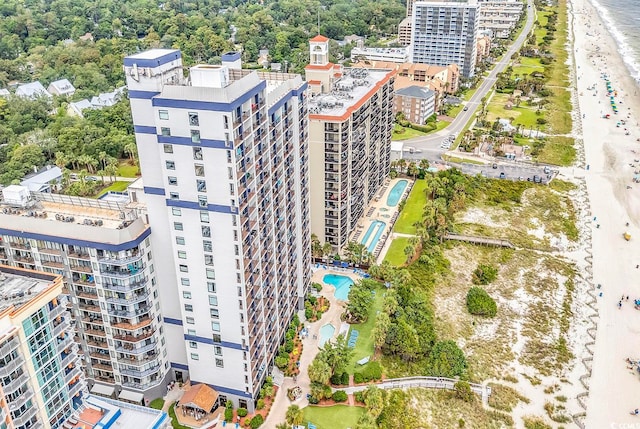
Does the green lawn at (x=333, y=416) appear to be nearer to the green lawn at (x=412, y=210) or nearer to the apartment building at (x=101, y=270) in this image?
the apartment building at (x=101, y=270)

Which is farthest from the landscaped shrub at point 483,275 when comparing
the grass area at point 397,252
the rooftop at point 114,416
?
the rooftop at point 114,416

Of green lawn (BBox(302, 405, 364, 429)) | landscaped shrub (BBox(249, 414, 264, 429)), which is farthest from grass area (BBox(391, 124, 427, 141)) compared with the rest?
landscaped shrub (BBox(249, 414, 264, 429))

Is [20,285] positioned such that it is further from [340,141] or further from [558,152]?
[558,152]

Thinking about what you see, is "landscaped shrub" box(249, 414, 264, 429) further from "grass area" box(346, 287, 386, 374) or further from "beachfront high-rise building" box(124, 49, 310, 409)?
"grass area" box(346, 287, 386, 374)

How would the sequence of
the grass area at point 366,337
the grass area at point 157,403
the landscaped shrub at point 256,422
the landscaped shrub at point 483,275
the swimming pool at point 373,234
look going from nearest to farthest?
the landscaped shrub at point 256,422
the grass area at point 157,403
the grass area at point 366,337
the landscaped shrub at point 483,275
the swimming pool at point 373,234

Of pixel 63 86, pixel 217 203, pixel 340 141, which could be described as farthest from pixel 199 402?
pixel 63 86

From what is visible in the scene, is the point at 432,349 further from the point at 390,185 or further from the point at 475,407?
the point at 390,185
